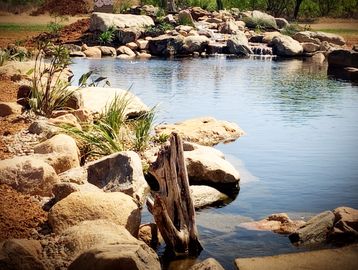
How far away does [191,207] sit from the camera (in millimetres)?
5219

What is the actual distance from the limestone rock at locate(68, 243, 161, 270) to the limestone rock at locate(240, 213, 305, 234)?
82.1 inches

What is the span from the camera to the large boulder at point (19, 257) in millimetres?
3809

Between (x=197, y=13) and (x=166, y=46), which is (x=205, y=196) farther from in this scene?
(x=197, y=13)

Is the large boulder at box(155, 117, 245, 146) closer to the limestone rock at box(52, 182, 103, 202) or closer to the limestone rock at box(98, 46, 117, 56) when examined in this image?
the limestone rock at box(52, 182, 103, 202)

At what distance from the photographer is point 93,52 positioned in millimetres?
24812

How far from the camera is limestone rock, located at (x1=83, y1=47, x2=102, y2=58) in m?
24.5

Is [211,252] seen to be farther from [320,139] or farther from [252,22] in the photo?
[252,22]

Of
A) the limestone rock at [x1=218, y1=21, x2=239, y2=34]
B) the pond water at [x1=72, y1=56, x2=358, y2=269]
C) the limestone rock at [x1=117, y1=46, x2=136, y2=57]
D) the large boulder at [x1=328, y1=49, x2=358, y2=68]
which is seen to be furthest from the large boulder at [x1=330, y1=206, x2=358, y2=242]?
the limestone rock at [x1=218, y1=21, x2=239, y2=34]

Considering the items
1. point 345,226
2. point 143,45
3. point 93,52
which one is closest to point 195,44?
point 143,45

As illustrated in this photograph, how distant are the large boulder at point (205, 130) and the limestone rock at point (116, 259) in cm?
553

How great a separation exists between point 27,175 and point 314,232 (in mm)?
3081

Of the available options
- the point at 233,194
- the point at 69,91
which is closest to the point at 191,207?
the point at 233,194

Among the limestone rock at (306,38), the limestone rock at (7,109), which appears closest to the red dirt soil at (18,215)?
the limestone rock at (7,109)

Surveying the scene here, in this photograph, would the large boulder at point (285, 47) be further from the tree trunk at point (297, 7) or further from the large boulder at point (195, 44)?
the tree trunk at point (297, 7)
